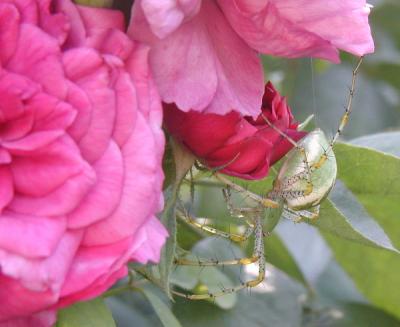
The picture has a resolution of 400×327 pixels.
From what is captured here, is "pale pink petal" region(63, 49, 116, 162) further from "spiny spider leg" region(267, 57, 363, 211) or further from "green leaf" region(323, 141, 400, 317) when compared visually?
"green leaf" region(323, 141, 400, 317)

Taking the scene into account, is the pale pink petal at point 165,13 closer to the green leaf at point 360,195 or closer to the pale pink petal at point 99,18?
the pale pink petal at point 99,18

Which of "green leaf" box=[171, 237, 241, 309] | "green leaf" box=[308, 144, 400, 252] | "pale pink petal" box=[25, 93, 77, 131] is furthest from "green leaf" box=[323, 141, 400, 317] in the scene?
"pale pink petal" box=[25, 93, 77, 131]

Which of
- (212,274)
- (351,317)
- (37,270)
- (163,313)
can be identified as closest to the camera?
(37,270)

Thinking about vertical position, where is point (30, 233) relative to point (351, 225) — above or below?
above

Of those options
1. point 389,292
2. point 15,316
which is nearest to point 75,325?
point 15,316

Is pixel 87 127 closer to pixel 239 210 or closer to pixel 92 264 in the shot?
pixel 92 264

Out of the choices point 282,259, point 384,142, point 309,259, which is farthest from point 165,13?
point 309,259

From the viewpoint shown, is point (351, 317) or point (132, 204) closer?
point (132, 204)
